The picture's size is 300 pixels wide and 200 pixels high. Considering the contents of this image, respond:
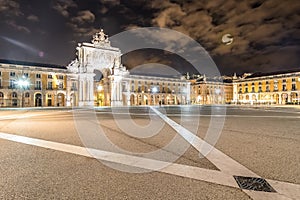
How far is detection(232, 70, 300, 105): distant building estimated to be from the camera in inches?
3031

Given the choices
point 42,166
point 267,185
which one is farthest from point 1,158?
point 267,185

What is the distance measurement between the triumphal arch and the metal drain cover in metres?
52.3

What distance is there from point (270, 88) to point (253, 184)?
318 feet

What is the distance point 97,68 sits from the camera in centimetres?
5681

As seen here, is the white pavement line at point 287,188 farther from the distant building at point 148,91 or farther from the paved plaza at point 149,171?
the distant building at point 148,91

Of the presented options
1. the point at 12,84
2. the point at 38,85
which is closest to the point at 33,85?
the point at 38,85

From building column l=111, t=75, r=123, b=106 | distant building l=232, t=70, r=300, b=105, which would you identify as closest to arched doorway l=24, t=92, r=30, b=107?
building column l=111, t=75, r=123, b=106

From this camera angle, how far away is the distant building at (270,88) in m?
77.0

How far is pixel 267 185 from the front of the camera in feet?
9.98

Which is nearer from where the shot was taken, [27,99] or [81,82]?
[27,99]

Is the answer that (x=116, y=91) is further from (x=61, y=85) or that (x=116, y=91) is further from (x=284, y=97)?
(x=284, y=97)

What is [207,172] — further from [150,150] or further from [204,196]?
[150,150]

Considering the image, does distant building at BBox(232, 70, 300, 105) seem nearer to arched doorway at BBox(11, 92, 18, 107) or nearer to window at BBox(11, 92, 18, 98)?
arched doorway at BBox(11, 92, 18, 107)

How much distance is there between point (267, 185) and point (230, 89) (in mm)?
110703
